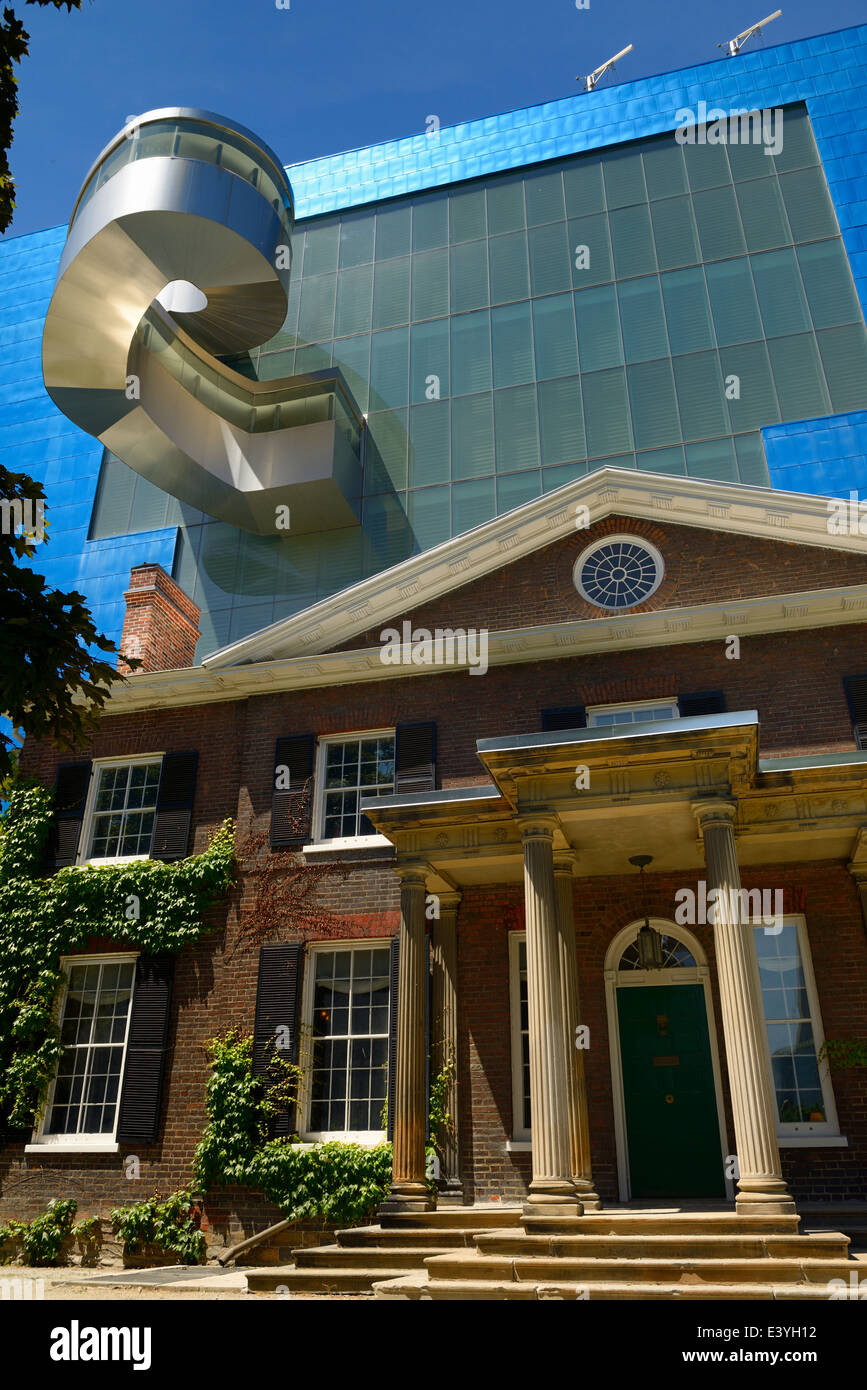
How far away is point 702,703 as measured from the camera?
1334 centimetres

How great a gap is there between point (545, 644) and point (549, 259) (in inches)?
694

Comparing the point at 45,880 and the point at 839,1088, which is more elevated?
the point at 45,880

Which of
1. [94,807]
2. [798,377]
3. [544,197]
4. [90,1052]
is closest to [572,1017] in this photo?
[90,1052]

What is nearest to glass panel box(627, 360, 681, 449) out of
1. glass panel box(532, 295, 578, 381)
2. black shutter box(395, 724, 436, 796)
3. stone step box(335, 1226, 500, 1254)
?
glass panel box(532, 295, 578, 381)

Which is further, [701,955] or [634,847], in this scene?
[701,955]

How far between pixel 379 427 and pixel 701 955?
18703mm

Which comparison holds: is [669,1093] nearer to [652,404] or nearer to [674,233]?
[652,404]

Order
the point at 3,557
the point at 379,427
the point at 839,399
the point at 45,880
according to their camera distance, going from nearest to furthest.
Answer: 1. the point at 3,557
2. the point at 45,880
3. the point at 839,399
4. the point at 379,427

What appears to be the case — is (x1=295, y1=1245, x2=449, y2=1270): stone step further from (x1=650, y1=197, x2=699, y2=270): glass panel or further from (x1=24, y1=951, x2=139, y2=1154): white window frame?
(x1=650, y1=197, x2=699, y2=270): glass panel

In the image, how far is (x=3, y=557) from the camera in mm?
7816

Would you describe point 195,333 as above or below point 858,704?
above
